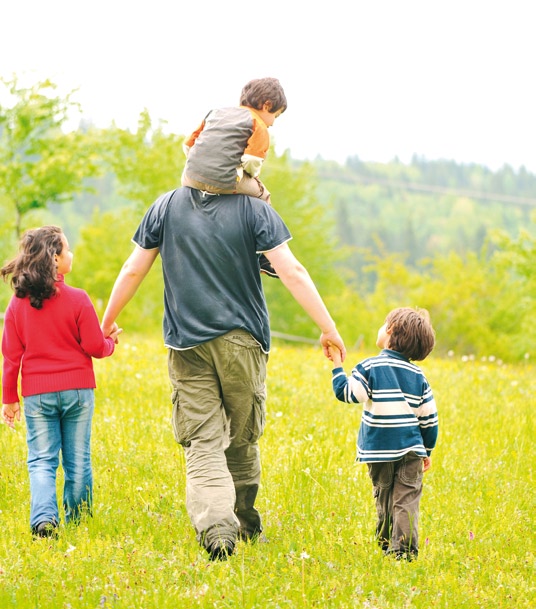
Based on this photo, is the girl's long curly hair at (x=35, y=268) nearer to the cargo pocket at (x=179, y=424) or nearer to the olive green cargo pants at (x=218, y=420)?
the olive green cargo pants at (x=218, y=420)

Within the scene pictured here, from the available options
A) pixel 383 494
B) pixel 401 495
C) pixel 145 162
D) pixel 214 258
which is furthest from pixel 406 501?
pixel 145 162

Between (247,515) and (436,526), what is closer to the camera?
A: (247,515)

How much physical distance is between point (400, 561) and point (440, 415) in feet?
15.6

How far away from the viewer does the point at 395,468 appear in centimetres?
490

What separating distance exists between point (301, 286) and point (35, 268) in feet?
5.34

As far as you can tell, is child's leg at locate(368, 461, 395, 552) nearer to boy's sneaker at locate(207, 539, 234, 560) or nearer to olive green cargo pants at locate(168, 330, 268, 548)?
olive green cargo pants at locate(168, 330, 268, 548)

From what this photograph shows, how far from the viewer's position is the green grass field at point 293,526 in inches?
166

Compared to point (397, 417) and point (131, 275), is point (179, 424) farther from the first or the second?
point (397, 417)

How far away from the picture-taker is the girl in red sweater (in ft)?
16.8

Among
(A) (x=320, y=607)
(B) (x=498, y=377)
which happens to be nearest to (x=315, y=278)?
(B) (x=498, y=377)

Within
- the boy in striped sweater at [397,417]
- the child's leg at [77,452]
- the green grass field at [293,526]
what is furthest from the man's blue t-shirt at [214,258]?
the green grass field at [293,526]

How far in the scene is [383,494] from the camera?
495cm

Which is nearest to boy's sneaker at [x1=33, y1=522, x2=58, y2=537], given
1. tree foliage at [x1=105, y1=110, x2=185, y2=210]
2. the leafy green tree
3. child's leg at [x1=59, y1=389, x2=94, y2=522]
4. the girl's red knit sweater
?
child's leg at [x1=59, y1=389, x2=94, y2=522]

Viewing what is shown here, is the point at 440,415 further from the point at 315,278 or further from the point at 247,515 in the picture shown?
the point at 315,278
